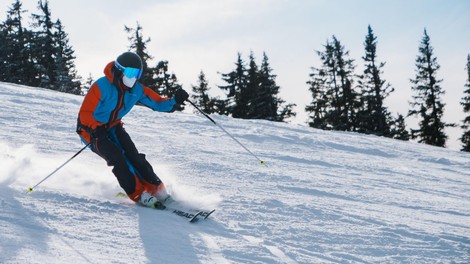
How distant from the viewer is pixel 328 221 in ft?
13.9

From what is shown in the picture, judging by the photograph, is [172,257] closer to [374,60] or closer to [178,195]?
[178,195]

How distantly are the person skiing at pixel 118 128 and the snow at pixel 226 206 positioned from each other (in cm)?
25

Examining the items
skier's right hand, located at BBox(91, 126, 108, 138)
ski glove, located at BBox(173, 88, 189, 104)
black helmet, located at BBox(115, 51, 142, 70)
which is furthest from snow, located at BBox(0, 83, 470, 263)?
black helmet, located at BBox(115, 51, 142, 70)

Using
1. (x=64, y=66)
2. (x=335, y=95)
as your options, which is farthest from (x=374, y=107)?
(x=64, y=66)

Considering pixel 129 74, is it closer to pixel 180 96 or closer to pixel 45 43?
pixel 180 96

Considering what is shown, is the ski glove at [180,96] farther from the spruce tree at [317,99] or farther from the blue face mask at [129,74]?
the spruce tree at [317,99]

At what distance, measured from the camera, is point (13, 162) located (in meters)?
4.61

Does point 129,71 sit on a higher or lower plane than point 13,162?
higher

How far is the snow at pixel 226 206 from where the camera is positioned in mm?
3057

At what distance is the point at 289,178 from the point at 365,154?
418 cm

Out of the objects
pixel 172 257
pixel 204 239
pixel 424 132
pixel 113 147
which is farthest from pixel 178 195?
pixel 424 132

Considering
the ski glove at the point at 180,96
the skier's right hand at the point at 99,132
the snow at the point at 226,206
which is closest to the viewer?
the snow at the point at 226,206

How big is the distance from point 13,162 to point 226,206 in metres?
2.62

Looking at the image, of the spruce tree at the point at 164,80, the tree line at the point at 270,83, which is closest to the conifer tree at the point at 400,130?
the tree line at the point at 270,83
